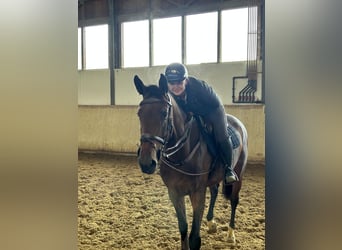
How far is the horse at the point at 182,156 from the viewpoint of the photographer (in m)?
1.05

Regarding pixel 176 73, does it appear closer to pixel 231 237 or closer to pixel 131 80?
pixel 131 80

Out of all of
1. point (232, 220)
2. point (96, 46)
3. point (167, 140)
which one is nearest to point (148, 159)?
point (167, 140)

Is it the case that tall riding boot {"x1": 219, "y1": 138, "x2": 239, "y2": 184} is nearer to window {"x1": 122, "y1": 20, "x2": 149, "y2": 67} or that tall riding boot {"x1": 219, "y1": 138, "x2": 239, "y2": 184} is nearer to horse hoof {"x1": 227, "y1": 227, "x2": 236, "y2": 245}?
horse hoof {"x1": 227, "y1": 227, "x2": 236, "y2": 245}

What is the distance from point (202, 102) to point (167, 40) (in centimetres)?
23

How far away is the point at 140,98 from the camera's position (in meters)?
1.10

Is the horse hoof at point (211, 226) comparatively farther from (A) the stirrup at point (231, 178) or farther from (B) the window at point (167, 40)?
(B) the window at point (167, 40)

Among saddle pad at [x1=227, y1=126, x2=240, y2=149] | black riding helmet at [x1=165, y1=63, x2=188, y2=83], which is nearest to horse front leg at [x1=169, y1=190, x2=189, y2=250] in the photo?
saddle pad at [x1=227, y1=126, x2=240, y2=149]

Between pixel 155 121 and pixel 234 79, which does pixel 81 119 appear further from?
pixel 234 79

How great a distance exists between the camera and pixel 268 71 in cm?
98

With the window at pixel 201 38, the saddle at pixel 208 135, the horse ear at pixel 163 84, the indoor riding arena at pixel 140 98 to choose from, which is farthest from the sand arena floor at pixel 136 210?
the window at pixel 201 38

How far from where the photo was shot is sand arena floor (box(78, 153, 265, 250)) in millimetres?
1010

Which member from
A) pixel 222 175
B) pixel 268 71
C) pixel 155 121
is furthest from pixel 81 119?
pixel 268 71
